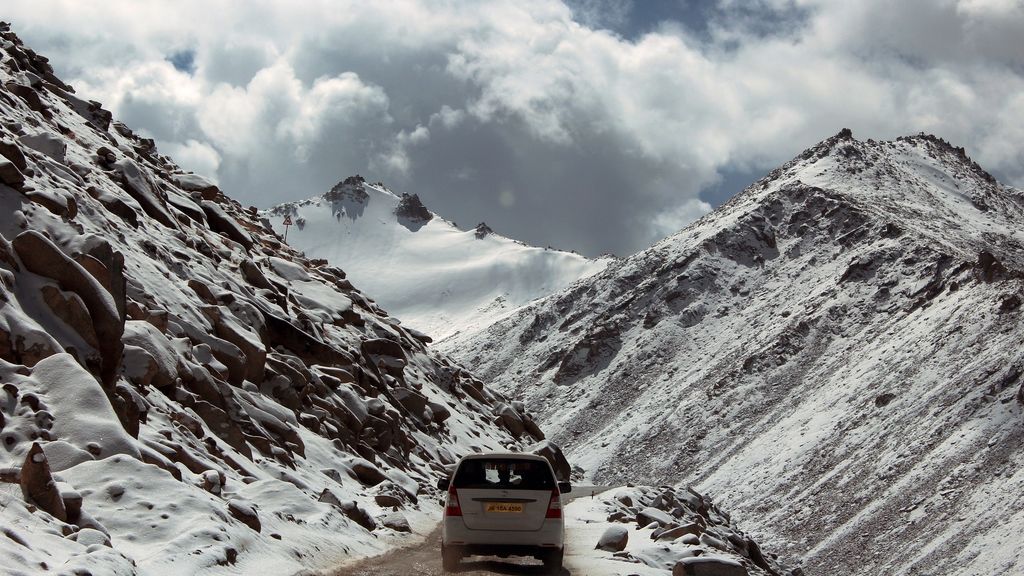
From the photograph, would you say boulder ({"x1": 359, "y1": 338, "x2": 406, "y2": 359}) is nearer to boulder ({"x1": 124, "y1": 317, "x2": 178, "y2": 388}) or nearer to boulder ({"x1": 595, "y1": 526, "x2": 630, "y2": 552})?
boulder ({"x1": 124, "y1": 317, "x2": 178, "y2": 388})

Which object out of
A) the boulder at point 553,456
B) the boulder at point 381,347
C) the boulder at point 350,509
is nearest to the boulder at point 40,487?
the boulder at point 350,509

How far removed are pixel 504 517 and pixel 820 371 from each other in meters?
121

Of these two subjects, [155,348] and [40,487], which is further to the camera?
[155,348]

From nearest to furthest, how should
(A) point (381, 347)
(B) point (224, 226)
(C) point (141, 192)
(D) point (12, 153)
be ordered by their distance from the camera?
(D) point (12, 153)
(C) point (141, 192)
(B) point (224, 226)
(A) point (381, 347)

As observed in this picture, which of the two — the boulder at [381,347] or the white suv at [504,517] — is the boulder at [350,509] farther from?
the boulder at [381,347]

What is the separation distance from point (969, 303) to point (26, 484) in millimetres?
125106

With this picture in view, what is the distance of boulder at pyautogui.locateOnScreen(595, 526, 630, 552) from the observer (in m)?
19.1

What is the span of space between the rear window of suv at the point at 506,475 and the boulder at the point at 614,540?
→ 4812 millimetres

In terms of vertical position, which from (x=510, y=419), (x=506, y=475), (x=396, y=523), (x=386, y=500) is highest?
(x=510, y=419)

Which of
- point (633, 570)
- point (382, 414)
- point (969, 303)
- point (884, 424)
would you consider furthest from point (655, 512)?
Answer: point (969, 303)

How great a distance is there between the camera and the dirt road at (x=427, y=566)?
1443cm

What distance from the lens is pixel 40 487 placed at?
10695 millimetres

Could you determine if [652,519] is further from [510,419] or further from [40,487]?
[510,419]

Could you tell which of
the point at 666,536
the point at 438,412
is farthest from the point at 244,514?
the point at 438,412
